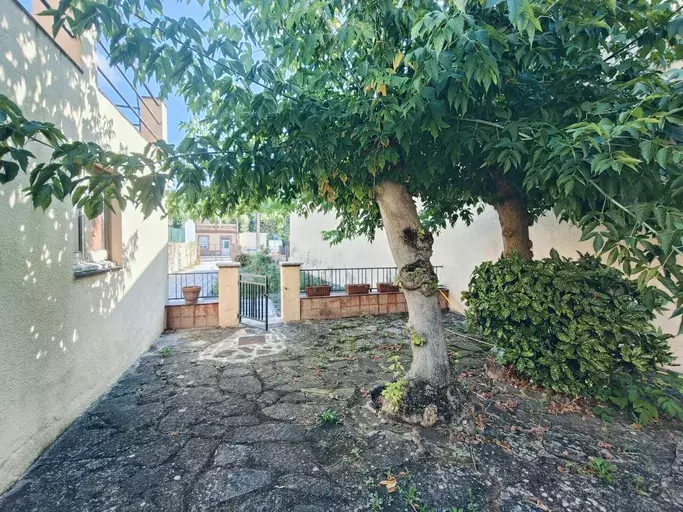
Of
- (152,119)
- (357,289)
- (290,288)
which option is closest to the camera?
(152,119)

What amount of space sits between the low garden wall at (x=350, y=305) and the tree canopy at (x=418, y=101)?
14.6 ft

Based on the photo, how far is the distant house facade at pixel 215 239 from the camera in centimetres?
3488

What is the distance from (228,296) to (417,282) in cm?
453

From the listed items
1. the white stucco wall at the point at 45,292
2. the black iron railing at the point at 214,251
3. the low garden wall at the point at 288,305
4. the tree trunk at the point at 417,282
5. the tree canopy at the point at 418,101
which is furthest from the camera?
the black iron railing at the point at 214,251

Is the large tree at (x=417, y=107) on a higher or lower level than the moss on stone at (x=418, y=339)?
higher

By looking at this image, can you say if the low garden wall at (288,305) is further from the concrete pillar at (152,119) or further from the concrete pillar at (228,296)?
the concrete pillar at (152,119)

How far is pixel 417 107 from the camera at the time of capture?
210cm

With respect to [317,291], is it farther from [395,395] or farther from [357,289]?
[395,395]

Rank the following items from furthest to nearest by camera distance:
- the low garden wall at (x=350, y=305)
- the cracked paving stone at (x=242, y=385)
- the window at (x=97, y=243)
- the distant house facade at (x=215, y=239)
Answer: the distant house facade at (x=215, y=239)
the low garden wall at (x=350, y=305)
the cracked paving stone at (x=242, y=385)
the window at (x=97, y=243)

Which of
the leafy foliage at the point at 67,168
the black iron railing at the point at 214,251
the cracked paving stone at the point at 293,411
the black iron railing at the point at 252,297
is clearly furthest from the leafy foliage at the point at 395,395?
the black iron railing at the point at 214,251

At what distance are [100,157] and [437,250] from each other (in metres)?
7.65

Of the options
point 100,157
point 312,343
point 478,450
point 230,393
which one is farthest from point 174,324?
point 478,450

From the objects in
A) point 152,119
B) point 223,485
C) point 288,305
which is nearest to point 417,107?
point 223,485

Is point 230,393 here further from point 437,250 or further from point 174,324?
point 437,250
